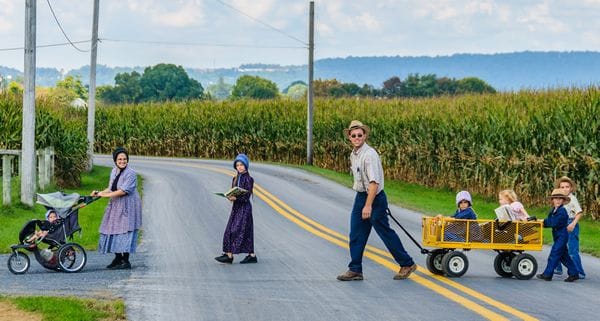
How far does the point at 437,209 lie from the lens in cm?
2850

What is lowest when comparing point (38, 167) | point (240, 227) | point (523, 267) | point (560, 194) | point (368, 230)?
point (523, 267)

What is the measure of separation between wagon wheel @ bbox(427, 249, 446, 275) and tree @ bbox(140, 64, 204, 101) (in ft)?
441

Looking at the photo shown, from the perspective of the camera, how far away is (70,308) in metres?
10.9

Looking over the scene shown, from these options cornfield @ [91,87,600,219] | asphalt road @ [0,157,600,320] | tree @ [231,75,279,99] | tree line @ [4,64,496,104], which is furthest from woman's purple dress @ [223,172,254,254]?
tree @ [231,75,279,99]

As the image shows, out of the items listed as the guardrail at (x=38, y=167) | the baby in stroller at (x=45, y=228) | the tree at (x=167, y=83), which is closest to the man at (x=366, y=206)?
the baby in stroller at (x=45, y=228)

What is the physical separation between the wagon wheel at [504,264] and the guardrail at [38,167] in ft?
36.7

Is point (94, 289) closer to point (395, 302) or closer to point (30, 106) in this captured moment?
point (395, 302)

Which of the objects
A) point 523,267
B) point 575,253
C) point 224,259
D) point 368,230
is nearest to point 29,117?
point 224,259

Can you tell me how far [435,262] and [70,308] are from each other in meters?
5.16

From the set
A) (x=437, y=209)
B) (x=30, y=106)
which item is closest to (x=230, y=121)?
(x=437, y=209)

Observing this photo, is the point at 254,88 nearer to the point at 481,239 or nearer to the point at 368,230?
the point at 481,239

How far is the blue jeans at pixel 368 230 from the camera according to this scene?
43.1 feet

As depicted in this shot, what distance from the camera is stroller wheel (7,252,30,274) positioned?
14.1 m

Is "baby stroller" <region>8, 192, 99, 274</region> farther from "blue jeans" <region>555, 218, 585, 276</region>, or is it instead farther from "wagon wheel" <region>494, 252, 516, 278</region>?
"blue jeans" <region>555, 218, 585, 276</region>
